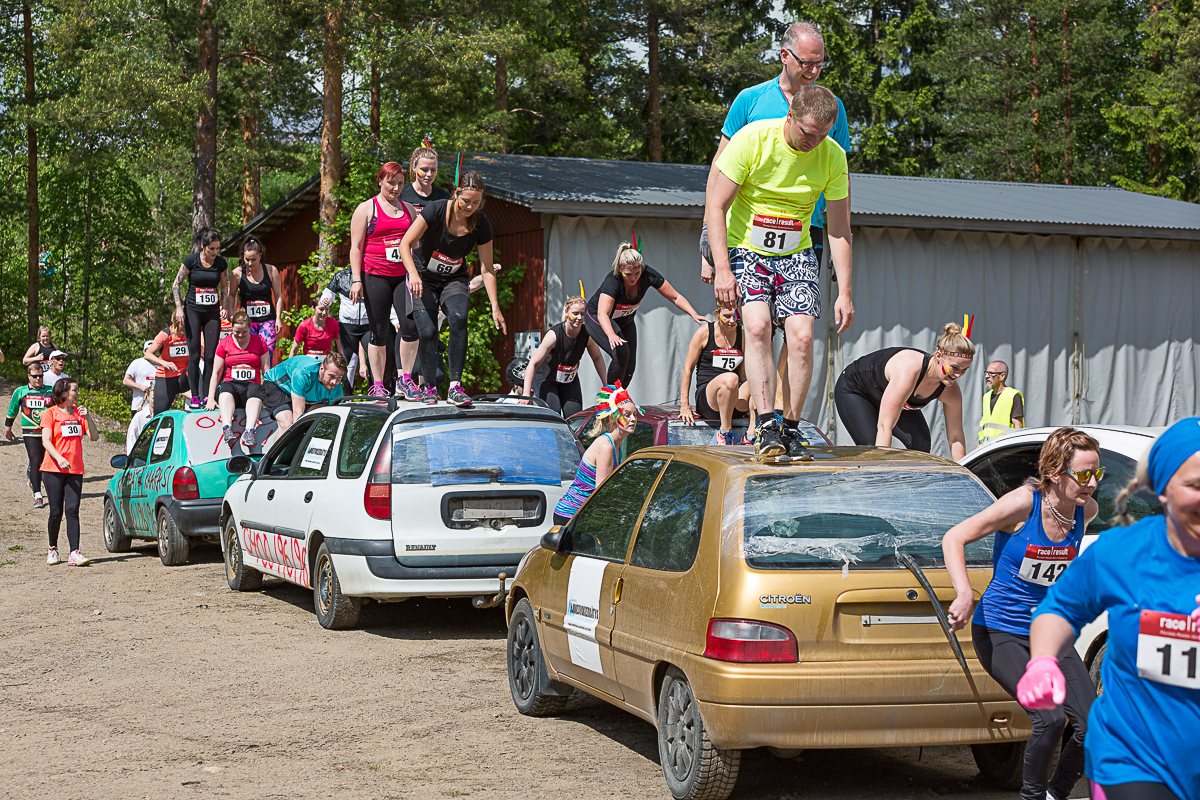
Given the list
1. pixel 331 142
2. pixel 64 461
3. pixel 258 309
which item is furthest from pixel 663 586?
pixel 331 142

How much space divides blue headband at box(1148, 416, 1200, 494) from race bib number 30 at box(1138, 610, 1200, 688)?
0.29 meters

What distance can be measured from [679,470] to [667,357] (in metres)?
12.7

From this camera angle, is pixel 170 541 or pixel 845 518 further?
pixel 170 541

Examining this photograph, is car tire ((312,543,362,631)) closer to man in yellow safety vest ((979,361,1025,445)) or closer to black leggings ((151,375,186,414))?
man in yellow safety vest ((979,361,1025,445))

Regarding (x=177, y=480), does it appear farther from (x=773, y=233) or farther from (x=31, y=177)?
(x=31, y=177)

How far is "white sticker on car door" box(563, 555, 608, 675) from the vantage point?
596cm

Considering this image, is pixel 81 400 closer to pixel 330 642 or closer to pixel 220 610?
pixel 220 610

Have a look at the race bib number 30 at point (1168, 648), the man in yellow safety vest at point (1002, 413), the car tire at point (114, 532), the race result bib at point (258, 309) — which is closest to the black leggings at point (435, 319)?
the race result bib at point (258, 309)

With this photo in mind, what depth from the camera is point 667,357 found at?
1836 centimetres

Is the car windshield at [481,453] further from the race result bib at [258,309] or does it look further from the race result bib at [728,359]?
the race result bib at [258,309]

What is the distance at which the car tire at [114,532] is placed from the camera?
14.2 m

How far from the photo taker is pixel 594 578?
6031mm

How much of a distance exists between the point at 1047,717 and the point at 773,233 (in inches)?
124

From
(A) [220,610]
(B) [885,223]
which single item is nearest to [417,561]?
(A) [220,610]
